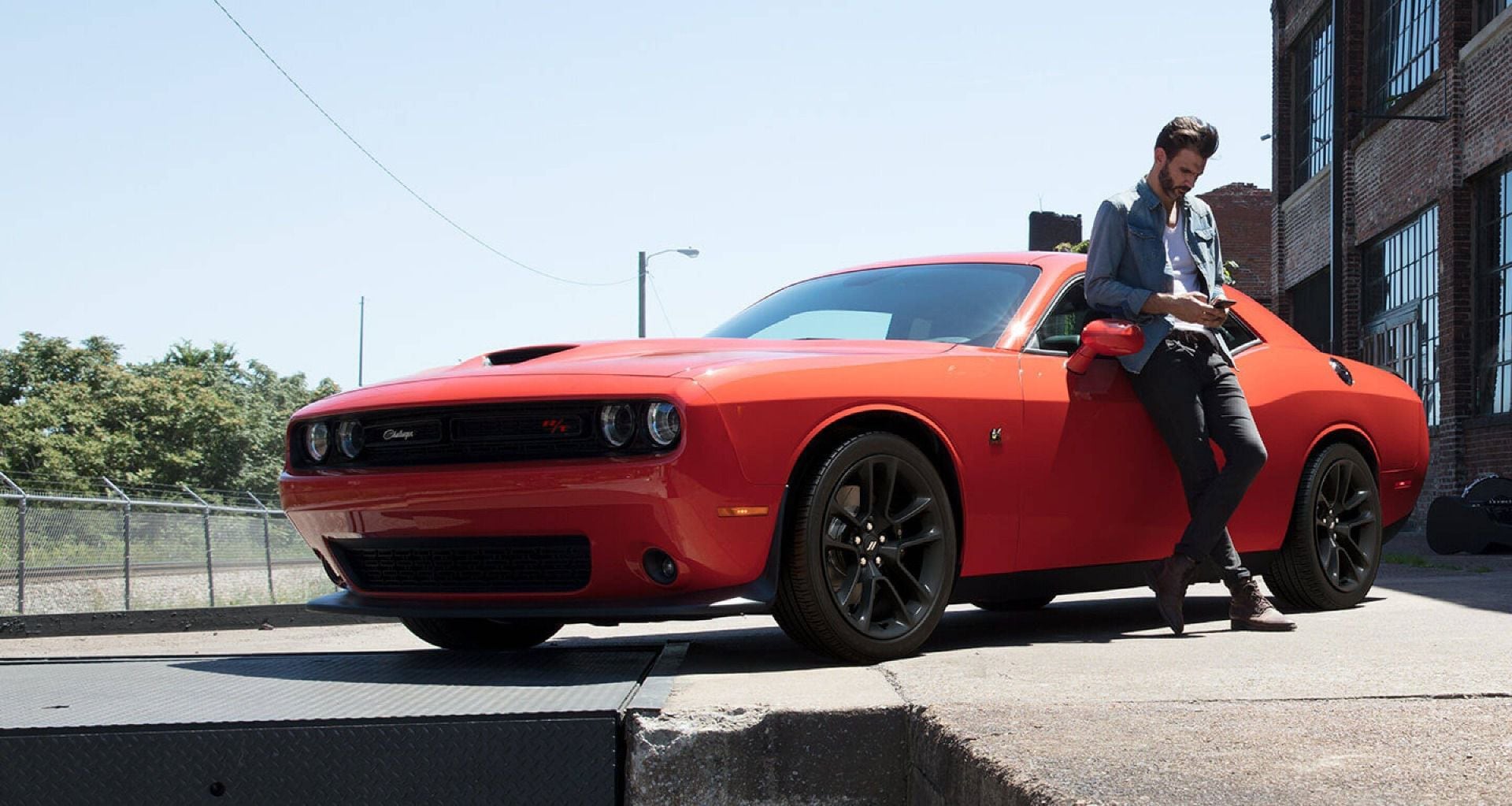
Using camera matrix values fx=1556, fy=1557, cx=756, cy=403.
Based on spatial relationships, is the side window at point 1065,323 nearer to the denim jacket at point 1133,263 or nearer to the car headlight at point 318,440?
the denim jacket at point 1133,263

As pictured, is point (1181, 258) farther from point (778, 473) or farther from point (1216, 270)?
point (778, 473)

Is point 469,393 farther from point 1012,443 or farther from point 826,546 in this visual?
point 1012,443

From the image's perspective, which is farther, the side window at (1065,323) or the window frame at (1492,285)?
the window frame at (1492,285)

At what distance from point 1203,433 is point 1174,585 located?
51 centimetres

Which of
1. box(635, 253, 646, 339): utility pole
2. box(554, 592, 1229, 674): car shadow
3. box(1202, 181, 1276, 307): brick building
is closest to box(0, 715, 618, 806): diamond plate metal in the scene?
box(554, 592, 1229, 674): car shadow

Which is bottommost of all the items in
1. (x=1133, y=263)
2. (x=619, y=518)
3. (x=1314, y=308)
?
(x=619, y=518)

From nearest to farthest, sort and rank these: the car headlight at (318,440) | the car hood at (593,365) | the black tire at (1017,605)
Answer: the car hood at (593,365), the car headlight at (318,440), the black tire at (1017,605)

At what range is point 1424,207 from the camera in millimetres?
19594

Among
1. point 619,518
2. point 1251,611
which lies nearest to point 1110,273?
point 1251,611

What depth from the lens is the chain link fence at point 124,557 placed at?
16.1 m

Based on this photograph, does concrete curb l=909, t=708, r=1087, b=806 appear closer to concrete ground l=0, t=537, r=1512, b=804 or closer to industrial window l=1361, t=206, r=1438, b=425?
concrete ground l=0, t=537, r=1512, b=804

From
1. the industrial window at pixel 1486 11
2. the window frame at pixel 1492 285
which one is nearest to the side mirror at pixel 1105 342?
the window frame at pixel 1492 285

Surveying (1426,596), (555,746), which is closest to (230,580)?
(1426,596)

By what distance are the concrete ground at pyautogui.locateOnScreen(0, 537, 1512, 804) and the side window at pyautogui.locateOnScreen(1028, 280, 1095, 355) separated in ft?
3.18
